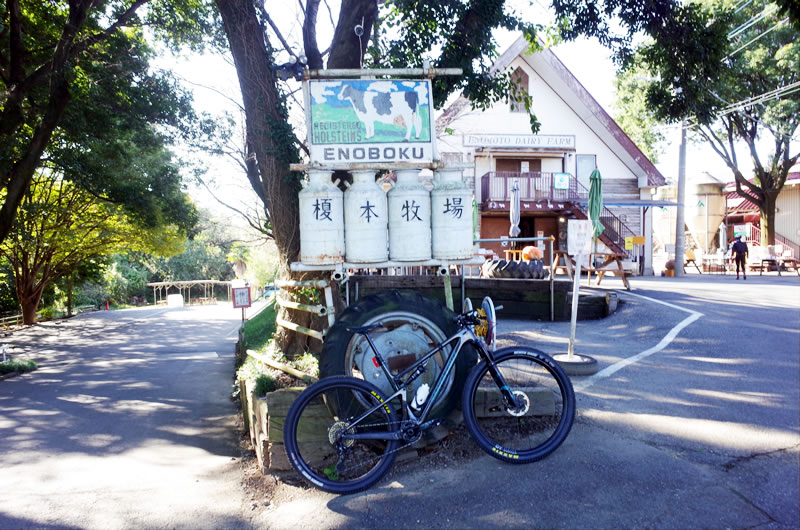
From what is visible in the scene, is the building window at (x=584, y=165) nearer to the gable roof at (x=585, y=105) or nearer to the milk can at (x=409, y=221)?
the gable roof at (x=585, y=105)

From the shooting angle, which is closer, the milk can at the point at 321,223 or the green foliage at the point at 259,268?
the milk can at the point at 321,223

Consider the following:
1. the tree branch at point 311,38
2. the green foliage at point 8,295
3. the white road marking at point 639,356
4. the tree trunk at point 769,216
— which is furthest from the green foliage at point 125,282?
the tree trunk at point 769,216

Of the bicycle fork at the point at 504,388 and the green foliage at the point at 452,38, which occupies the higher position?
the green foliage at the point at 452,38

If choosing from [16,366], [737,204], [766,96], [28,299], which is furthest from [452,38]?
[737,204]

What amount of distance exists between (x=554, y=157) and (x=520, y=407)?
22419 millimetres

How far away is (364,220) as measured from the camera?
4.18 m

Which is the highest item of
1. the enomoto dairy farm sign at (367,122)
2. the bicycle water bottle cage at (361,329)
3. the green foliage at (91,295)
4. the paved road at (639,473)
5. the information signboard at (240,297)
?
the enomoto dairy farm sign at (367,122)

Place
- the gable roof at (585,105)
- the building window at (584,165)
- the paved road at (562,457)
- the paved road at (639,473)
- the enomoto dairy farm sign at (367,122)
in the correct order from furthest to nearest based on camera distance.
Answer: the building window at (584,165)
the gable roof at (585,105)
the enomoto dairy farm sign at (367,122)
the paved road at (562,457)
the paved road at (639,473)

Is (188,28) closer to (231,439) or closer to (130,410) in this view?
(130,410)

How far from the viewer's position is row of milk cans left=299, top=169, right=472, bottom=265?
4160 mm

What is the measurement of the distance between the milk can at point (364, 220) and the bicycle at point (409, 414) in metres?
0.62

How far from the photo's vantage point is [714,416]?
4523 mm

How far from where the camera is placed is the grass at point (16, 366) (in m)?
12.1

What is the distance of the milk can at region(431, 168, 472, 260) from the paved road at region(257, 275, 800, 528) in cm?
166
